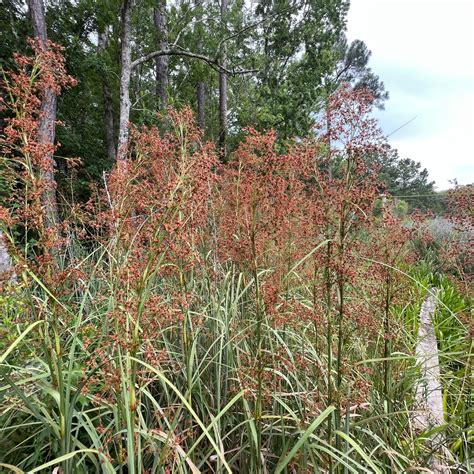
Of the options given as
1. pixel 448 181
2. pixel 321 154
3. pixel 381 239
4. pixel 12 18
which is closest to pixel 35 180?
pixel 321 154

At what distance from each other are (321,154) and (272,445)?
62.9 inches

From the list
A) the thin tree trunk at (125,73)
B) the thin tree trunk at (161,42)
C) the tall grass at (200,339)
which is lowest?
the tall grass at (200,339)

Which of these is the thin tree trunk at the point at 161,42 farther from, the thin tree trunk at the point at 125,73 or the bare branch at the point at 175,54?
the thin tree trunk at the point at 125,73

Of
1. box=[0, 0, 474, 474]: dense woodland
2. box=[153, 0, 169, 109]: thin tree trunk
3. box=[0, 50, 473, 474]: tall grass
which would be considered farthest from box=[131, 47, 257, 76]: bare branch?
box=[0, 50, 473, 474]: tall grass

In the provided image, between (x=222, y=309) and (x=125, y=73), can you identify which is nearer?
(x=222, y=309)

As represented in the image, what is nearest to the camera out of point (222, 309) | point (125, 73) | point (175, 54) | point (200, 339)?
point (222, 309)

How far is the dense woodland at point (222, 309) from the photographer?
1.16 meters

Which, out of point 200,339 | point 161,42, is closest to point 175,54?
point 161,42

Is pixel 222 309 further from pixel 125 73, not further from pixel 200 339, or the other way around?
pixel 125 73

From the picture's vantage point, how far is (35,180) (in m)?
1.12

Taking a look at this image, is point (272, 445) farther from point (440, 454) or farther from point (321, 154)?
point (321, 154)

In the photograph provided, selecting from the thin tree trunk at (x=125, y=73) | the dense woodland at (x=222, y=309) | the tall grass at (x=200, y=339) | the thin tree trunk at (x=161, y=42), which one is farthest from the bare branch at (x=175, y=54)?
the tall grass at (x=200, y=339)

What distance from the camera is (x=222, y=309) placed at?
2.11 metres

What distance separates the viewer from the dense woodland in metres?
1.16
